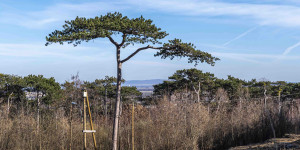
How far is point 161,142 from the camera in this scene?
10.0 m

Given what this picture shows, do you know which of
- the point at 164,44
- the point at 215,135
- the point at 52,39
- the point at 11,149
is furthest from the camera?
the point at 215,135

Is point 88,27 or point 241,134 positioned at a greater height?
point 88,27

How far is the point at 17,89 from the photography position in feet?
65.8

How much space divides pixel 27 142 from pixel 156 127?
12.3 feet

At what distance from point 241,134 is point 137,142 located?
12.7 ft

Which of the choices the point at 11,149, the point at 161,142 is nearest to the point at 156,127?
the point at 161,142

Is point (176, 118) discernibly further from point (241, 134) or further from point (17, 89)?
point (17, 89)

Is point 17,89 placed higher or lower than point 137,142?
higher

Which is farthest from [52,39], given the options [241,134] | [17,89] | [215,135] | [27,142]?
[17,89]

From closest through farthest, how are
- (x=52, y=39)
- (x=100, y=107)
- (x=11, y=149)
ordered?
1. (x=52, y=39)
2. (x=11, y=149)
3. (x=100, y=107)

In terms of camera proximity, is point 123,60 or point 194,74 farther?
point 194,74

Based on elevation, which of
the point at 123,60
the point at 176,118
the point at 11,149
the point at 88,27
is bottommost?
the point at 11,149

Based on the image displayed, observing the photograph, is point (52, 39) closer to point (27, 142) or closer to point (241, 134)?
point (27, 142)

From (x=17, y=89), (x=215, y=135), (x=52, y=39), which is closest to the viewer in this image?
(x=52, y=39)
